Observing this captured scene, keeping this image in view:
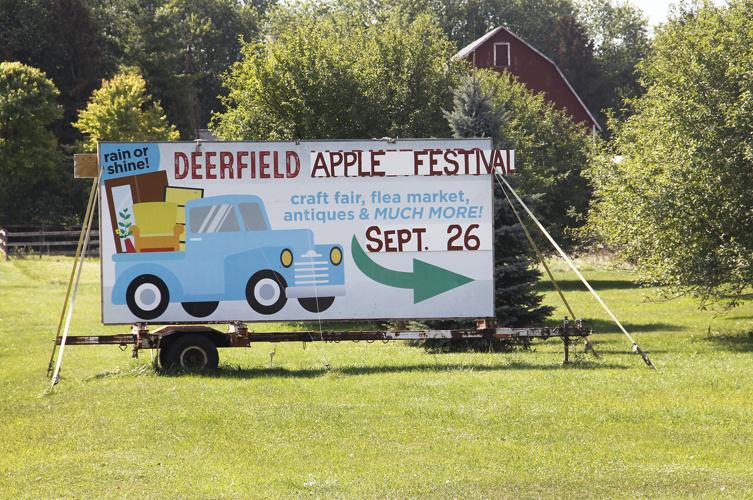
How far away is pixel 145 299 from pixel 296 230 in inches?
117

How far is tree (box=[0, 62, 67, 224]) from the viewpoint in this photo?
232ft

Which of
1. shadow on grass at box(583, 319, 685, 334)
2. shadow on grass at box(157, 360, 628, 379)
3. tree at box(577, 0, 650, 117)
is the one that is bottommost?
shadow on grass at box(583, 319, 685, 334)

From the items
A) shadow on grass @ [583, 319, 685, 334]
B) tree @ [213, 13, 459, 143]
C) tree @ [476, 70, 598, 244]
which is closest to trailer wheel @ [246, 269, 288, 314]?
shadow on grass @ [583, 319, 685, 334]

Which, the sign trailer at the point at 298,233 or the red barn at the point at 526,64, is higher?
the red barn at the point at 526,64

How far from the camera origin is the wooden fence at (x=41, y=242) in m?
61.6

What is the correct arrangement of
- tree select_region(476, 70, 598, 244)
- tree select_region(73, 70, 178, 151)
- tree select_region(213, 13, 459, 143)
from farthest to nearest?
tree select_region(73, 70, 178, 151)
tree select_region(476, 70, 598, 244)
tree select_region(213, 13, 459, 143)

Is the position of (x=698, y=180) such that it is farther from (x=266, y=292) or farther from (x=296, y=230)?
(x=266, y=292)

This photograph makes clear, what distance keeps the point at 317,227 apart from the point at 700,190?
1113cm

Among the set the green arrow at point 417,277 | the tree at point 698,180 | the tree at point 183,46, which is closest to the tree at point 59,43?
the tree at point 183,46

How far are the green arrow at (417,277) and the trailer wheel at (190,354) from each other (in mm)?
3122

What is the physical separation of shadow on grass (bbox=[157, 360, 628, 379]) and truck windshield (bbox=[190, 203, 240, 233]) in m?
2.52

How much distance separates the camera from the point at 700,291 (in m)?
29.3

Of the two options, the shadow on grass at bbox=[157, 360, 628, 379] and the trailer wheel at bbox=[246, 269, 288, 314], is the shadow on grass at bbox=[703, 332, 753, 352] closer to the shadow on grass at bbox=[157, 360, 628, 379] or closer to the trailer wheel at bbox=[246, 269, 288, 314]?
the shadow on grass at bbox=[157, 360, 628, 379]

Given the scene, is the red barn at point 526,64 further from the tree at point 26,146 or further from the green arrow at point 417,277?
the green arrow at point 417,277
